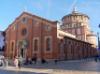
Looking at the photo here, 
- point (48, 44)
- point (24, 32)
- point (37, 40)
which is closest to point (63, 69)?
point (48, 44)

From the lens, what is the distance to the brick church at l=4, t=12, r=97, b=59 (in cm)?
4655

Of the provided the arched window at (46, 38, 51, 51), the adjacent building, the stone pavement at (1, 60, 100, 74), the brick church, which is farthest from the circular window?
the adjacent building

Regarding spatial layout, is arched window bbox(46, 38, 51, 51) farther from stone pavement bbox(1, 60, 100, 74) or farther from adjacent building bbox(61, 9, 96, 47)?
adjacent building bbox(61, 9, 96, 47)

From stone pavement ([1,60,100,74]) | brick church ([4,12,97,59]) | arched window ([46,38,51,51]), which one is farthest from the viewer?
arched window ([46,38,51,51])

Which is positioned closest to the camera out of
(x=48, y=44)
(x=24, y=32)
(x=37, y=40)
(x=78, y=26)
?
(x=48, y=44)

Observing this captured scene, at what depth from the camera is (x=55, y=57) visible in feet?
150

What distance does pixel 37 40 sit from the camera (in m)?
49.3

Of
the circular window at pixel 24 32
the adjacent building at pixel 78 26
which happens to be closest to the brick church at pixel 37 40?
the circular window at pixel 24 32

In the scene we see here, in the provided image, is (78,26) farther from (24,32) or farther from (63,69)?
(63,69)

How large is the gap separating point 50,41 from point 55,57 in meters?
3.47

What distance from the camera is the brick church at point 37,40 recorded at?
46547 mm

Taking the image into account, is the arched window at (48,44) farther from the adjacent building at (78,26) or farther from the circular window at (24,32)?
the adjacent building at (78,26)

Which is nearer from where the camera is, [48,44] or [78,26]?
[48,44]

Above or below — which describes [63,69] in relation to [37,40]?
below
